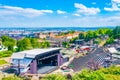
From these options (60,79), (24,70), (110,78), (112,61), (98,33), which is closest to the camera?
(60,79)

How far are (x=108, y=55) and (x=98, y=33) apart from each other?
3267 centimetres

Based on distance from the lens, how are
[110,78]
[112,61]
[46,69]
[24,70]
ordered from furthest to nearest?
[112,61], [46,69], [24,70], [110,78]

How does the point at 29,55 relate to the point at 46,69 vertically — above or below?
above

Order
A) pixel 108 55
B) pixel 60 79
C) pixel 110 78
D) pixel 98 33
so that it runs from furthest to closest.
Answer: pixel 98 33
pixel 108 55
pixel 110 78
pixel 60 79

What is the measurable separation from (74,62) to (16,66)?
27.5 ft

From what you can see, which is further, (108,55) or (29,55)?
(108,55)

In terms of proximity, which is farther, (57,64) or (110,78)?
(57,64)

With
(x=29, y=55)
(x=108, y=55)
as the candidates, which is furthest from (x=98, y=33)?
(x=29, y=55)

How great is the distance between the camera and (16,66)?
27.9 metres

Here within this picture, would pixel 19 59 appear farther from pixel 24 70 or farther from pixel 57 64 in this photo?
pixel 57 64

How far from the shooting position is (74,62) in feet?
107

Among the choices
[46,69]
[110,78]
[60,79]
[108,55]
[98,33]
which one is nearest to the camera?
[60,79]

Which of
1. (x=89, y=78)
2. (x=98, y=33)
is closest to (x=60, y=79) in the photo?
(x=89, y=78)

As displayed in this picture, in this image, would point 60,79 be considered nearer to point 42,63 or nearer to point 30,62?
point 30,62
